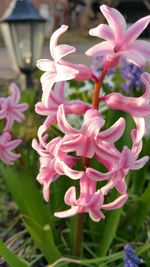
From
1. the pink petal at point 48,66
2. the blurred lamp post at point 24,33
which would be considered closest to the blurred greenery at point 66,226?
the pink petal at point 48,66

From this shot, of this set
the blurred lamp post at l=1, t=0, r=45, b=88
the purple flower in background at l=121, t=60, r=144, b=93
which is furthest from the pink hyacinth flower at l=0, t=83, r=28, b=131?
the blurred lamp post at l=1, t=0, r=45, b=88

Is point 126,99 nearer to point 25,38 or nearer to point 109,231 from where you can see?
point 109,231

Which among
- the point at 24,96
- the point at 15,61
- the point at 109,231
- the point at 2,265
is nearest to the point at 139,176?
the point at 109,231

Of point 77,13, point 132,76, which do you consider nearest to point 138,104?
point 132,76

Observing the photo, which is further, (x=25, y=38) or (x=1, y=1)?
(x=1, y=1)

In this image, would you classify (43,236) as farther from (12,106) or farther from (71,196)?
(12,106)

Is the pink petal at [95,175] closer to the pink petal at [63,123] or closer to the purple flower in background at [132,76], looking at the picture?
the pink petal at [63,123]
